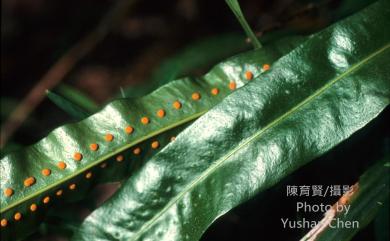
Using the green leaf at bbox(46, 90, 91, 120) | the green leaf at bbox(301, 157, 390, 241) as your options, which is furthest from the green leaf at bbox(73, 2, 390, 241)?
the green leaf at bbox(46, 90, 91, 120)

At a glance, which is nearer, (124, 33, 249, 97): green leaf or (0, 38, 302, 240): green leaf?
(0, 38, 302, 240): green leaf

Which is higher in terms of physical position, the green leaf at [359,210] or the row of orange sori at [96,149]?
the row of orange sori at [96,149]

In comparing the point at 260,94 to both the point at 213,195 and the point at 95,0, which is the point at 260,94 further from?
the point at 95,0

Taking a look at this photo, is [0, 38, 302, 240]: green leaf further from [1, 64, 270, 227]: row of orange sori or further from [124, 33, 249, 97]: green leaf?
[124, 33, 249, 97]: green leaf

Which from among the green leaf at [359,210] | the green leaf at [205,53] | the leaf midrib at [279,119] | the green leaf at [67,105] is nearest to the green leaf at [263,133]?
the leaf midrib at [279,119]

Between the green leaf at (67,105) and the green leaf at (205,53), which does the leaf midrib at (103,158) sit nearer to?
the green leaf at (67,105)

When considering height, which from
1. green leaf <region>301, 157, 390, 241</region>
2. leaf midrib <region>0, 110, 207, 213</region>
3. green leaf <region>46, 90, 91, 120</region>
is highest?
green leaf <region>46, 90, 91, 120</region>
